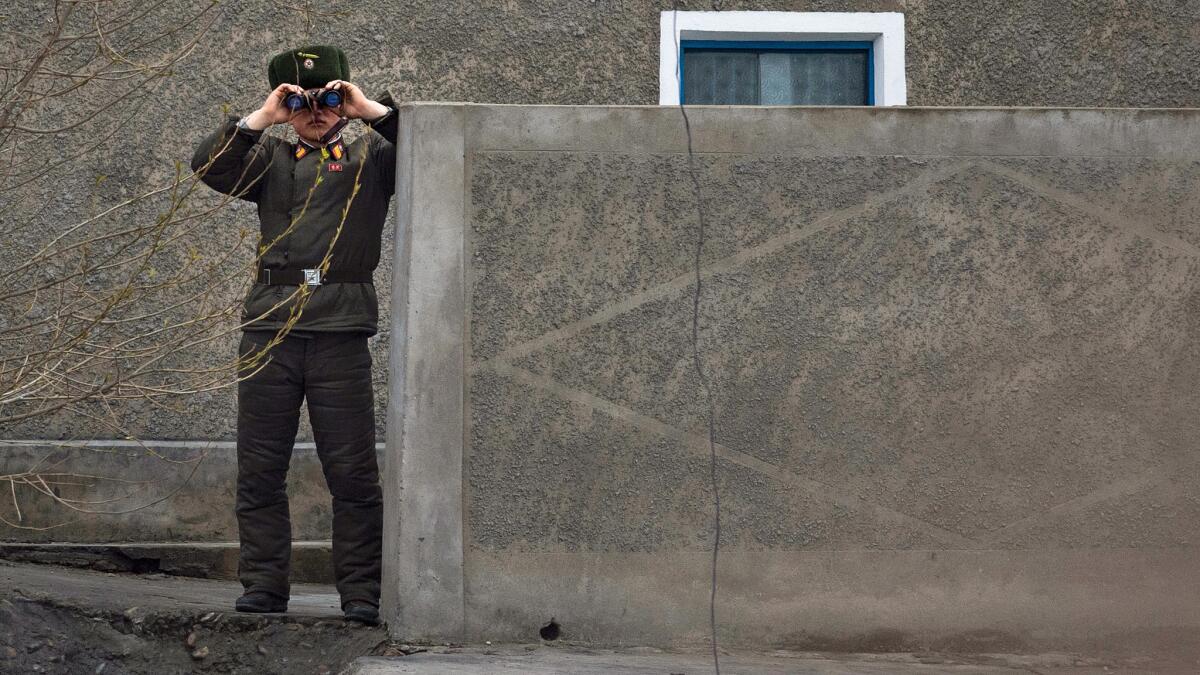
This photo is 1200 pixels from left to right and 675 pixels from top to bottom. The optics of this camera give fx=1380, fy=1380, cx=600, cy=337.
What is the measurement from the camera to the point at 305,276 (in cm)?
487

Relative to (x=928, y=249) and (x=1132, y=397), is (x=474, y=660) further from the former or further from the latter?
(x=1132, y=397)

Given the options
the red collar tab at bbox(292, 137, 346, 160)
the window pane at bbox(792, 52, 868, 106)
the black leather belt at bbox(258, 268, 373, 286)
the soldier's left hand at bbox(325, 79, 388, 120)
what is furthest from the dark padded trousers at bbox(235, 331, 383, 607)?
the window pane at bbox(792, 52, 868, 106)

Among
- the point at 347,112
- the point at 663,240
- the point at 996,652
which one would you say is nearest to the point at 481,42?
the point at 347,112

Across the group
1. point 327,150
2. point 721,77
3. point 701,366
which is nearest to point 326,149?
point 327,150

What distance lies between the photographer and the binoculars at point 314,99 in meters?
4.89

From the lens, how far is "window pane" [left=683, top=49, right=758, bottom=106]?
7.56m

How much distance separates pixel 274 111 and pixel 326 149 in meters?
0.23

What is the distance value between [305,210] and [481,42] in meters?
2.62

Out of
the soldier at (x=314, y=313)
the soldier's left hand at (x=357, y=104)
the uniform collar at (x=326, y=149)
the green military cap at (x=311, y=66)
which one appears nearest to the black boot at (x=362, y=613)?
the soldier at (x=314, y=313)

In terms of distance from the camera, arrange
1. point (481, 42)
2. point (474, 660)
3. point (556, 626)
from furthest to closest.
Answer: point (481, 42), point (556, 626), point (474, 660)

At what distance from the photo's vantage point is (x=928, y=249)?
476cm

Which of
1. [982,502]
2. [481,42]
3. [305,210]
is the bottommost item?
[982,502]

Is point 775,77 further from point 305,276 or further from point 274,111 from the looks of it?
point 305,276

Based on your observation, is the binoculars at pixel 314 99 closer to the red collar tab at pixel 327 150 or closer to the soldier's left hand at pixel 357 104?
the soldier's left hand at pixel 357 104
